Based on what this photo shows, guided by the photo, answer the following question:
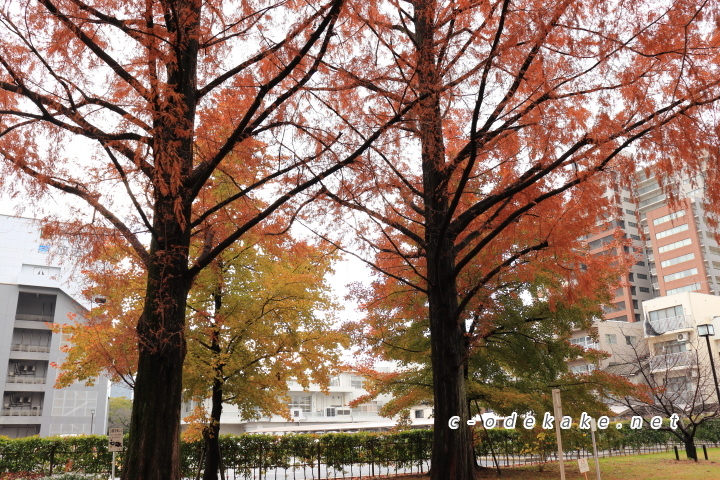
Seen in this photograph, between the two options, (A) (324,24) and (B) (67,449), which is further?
(B) (67,449)

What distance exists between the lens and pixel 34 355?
4053 cm

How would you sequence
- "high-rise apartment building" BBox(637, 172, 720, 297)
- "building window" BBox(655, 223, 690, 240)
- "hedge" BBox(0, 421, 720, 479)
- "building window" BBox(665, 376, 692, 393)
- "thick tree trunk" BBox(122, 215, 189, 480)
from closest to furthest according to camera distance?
"thick tree trunk" BBox(122, 215, 189, 480)
"hedge" BBox(0, 421, 720, 479)
"building window" BBox(665, 376, 692, 393)
"high-rise apartment building" BBox(637, 172, 720, 297)
"building window" BBox(655, 223, 690, 240)

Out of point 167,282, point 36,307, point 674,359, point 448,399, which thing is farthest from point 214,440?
point 36,307

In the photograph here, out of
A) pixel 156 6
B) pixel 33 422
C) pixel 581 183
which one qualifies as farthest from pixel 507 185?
pixel 33 422

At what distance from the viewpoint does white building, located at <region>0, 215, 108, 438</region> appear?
39.0 m

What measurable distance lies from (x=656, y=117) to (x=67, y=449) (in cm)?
1939

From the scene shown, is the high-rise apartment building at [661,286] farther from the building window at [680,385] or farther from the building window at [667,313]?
the building window at [680,385]

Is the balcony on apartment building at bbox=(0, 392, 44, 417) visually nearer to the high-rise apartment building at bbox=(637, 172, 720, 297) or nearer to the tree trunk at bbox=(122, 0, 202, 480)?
the tree trunk at bbox=(122, 0, 202, 480)

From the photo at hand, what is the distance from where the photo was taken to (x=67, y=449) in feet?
59.1

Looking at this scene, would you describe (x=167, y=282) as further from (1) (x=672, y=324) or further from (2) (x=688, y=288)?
(2) (x=688, y=288)

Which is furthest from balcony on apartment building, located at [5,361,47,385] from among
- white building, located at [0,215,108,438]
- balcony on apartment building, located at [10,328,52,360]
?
balcony on apartment building, located at [10,328,52,360]

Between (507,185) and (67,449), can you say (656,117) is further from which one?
(67,449)

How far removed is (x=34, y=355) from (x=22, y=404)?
3461 millimetres

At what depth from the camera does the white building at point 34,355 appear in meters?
39.0
